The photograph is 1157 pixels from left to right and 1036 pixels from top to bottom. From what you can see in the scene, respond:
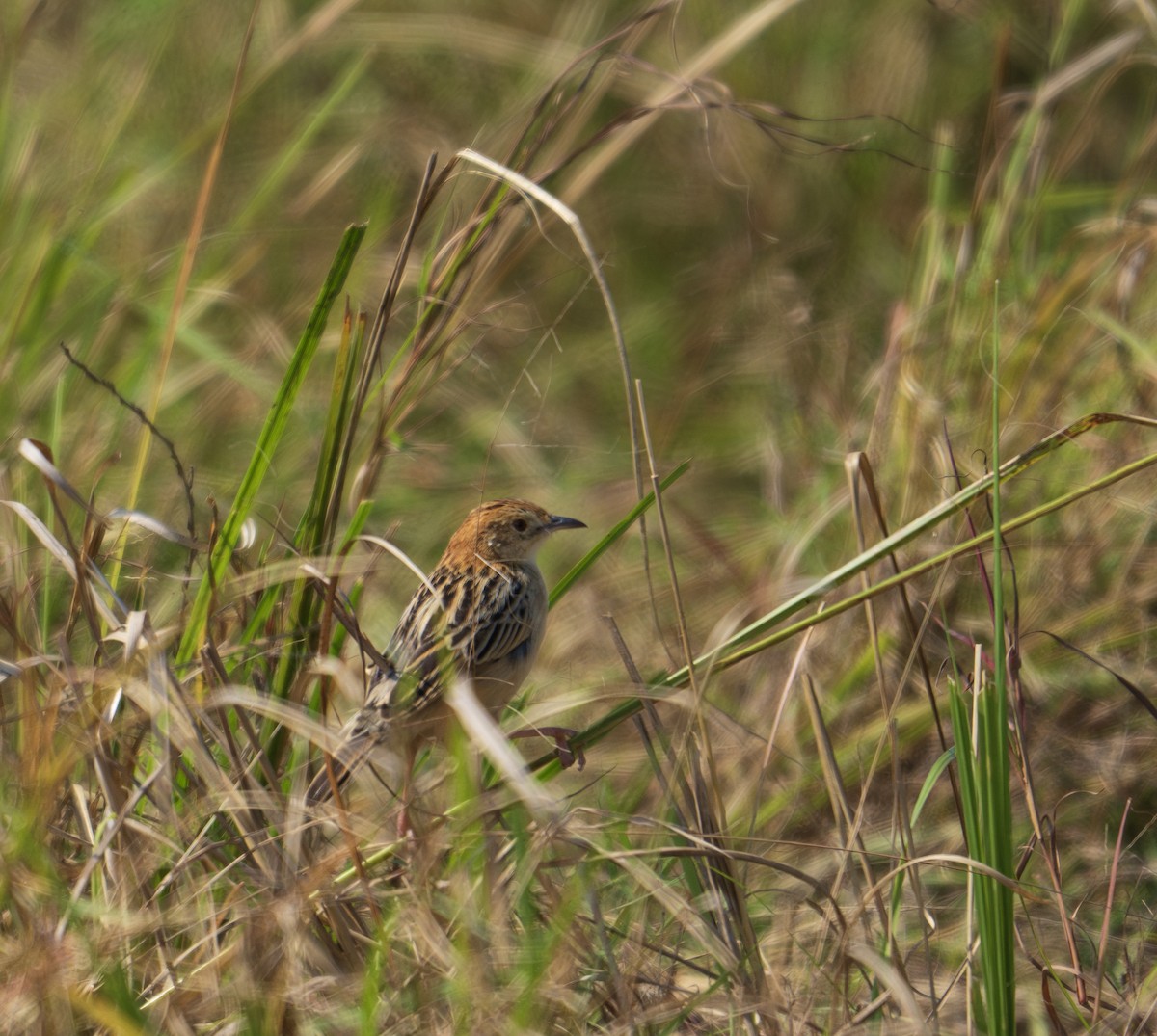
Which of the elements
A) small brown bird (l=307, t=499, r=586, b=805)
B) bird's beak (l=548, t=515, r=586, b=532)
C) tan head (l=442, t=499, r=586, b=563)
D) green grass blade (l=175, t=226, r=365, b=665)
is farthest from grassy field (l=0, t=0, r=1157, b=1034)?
bird's beak (l=548, t=515, r=586, b=532)

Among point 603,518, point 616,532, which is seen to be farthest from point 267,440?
point 603,518

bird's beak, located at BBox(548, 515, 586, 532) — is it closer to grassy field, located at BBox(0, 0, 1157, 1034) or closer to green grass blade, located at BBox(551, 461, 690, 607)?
grassy field, located at BBox(0, 0, 1157, 1034)

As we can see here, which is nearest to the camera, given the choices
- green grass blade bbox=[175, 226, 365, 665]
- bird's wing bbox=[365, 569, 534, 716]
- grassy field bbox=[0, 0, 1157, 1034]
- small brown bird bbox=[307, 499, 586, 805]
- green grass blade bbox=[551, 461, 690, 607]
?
grassy field bbox=[0, 0, 1157, 1034]

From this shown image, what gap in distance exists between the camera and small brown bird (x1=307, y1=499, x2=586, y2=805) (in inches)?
134

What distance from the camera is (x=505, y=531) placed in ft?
14.9

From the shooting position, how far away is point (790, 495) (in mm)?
6477

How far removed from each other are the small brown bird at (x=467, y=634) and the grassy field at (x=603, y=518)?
180 mm

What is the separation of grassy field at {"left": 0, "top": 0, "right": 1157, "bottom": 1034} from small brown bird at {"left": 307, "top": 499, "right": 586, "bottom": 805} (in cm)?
18

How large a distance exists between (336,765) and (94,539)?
724mm

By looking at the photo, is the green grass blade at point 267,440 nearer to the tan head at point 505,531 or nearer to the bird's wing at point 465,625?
the bird's wing at point 465,625

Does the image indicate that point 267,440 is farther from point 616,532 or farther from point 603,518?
point 603,518

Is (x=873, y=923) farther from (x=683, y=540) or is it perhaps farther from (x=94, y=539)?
(x=683, y=540)

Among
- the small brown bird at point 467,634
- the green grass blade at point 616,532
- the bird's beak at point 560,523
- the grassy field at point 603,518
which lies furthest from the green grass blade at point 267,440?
the bird's beak at point 560,523

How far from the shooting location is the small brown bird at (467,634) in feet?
11.2
